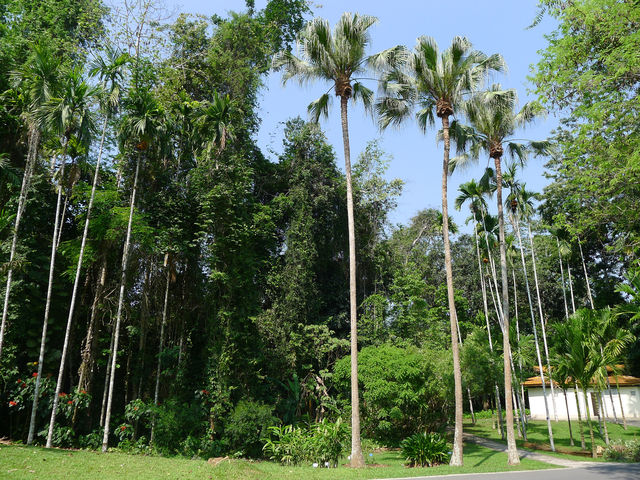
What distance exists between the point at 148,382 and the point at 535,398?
3013 cm

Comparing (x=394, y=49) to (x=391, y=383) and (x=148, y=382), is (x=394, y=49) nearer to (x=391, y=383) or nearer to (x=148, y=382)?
(x=391, y=383)

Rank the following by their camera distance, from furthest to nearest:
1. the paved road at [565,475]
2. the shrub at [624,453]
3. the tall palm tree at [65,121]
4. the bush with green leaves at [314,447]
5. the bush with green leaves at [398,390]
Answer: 1. the bush with green leaves at [398,390]
2. the shrub at [624,453]
3. the tall palm tree at [65,121]
4. the bush with green leaves at [314,447]
5. the paved road at [565,475]

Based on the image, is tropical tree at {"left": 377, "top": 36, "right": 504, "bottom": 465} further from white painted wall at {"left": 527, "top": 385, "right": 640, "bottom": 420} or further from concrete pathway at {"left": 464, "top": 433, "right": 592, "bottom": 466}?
white painted wall at {"left": 527, "top": 385, "right": 640, "bottom": 420}

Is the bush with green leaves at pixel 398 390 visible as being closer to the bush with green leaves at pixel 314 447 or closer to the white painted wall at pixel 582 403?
the bush with green leaves at pixel 314 447

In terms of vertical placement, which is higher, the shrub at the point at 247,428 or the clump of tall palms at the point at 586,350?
the clump of tall palms at the point at 586,350

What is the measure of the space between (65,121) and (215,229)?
22.4 ft

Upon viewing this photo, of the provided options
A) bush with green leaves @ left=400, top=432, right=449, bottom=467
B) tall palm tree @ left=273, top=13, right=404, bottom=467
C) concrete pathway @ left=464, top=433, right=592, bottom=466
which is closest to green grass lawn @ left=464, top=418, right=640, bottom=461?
concrete pathway @ left=464, top=433, right=592, bottom=466

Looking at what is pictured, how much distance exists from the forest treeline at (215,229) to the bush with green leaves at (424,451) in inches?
66.4

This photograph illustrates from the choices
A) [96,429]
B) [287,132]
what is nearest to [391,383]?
[96,429]

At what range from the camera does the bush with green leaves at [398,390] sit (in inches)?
722

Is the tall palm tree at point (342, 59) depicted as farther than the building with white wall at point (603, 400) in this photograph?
No

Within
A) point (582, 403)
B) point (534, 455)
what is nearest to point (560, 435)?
point (582, 403)

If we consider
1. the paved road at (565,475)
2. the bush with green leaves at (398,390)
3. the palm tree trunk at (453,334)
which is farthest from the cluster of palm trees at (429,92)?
the bush with green leaves at (398,390)

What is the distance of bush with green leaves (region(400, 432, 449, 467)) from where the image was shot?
1470 cm
